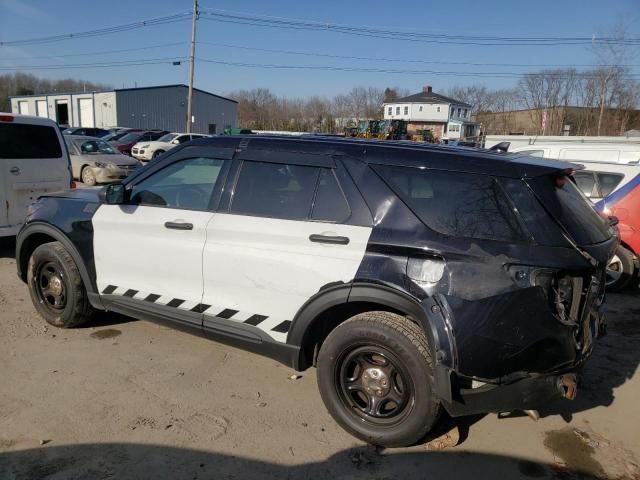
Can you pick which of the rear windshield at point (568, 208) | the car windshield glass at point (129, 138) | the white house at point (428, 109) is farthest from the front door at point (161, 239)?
the white house at point (428, 109)

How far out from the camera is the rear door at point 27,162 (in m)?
6.37

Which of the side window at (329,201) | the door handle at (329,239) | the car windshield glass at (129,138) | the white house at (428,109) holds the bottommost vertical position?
the door handle at (329,239)

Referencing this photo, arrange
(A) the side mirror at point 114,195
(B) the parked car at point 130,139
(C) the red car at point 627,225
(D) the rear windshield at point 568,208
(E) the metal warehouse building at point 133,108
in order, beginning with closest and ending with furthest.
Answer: (D) the rear windshield at point 568,208, (A) the side mirror at point 114,195, (C) the red car at point 627,225, (B) the parked car at point 130,139, (E) the metal warehouse building at point 133,108

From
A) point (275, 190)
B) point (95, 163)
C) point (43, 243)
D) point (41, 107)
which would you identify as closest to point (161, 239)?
point (275, 190)

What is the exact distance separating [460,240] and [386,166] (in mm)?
660

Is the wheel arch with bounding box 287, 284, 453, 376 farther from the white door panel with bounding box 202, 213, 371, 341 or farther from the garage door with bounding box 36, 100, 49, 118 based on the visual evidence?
the garage door with bounding box 36, 100, 49, 118

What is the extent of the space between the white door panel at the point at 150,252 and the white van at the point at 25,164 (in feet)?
10.9

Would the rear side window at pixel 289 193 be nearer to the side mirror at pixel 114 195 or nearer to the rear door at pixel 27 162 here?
the side mirror at pixel 114 195

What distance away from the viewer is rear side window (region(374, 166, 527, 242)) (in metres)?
2.64

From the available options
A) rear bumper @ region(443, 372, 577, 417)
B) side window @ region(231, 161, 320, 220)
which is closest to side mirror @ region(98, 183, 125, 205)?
side window @ region(231, 161, 320, 220)

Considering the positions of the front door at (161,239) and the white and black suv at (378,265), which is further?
the front door at (161,239)

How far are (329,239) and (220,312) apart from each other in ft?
3.38

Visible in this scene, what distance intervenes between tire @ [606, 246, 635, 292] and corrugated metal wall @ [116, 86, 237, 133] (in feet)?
160

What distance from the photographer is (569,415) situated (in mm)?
3354
